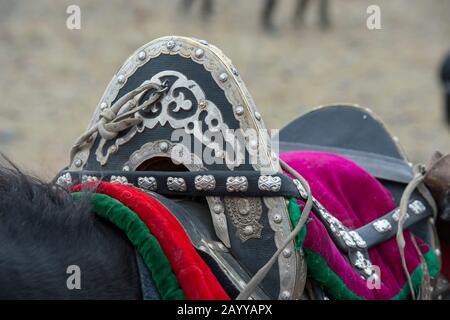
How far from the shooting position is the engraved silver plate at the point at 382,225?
1592mm

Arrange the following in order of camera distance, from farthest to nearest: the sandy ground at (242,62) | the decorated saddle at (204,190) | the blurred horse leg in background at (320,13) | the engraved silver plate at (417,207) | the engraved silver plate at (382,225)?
the blurred horse leg in background at (320,13) → the sandy ground at (242,62) → the engraved silver plate at (417,207) → the engraved silver plate at (382,225) → the decorated saddle at (204,190)

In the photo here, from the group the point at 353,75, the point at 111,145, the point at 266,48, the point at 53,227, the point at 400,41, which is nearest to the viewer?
the point at 53,227

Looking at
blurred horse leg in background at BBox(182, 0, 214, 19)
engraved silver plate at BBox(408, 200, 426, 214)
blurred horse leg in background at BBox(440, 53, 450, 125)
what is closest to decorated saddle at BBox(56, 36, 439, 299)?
engraved silver plate at BBox(408, 200, 426, 214)

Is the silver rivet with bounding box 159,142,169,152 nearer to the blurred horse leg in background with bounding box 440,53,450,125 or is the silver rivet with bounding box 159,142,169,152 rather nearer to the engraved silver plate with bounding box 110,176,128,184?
the engraved silver plate with bounding box 110,176,128,184

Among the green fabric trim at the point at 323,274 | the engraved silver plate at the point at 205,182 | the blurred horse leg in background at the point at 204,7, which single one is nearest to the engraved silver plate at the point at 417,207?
the green fabric trim at the point at 323,274

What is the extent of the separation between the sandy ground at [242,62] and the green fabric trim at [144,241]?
4.35 metres

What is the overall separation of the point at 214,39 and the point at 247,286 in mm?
8941

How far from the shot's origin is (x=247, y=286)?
118 centimetres

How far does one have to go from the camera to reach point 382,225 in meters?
1.60

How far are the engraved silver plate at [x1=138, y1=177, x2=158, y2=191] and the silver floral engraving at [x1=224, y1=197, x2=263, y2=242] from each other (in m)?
0.13

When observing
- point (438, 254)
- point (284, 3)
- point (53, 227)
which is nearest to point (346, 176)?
point (438, 254)

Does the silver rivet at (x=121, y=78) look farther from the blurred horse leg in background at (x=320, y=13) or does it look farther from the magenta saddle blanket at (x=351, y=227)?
the blurred horse leg in background at (x=320, y=13)

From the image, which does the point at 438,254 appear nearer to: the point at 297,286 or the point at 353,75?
the point at 297,286

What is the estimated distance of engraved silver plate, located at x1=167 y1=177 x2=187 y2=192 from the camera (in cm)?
129
